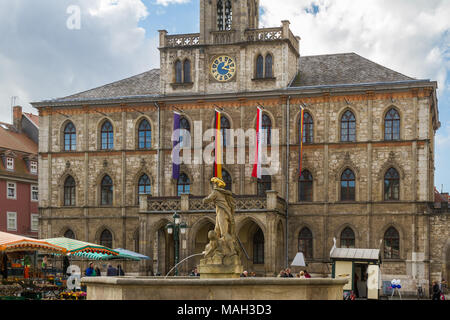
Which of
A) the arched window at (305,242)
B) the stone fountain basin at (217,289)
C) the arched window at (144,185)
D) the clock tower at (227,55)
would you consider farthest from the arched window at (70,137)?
the stone fountain basin at (217,289)

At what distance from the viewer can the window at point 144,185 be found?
50.2 m

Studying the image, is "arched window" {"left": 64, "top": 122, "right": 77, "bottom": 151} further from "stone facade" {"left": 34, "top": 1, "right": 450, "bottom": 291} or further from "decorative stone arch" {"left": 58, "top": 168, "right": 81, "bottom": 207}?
"decorative stone arch" {"left": 58, "top": 168, "right": 81, "bottom": 207}

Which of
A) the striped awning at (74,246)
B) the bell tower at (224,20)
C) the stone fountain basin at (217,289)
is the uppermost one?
the bell tower at (224,20)

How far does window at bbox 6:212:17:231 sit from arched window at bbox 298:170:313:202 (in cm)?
2335

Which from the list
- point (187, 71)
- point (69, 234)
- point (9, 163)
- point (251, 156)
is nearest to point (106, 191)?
point (69, 234)

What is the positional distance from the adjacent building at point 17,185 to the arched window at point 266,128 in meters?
21.7

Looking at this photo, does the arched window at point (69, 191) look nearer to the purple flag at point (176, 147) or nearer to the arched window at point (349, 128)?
the purple flag at point (176, 147)

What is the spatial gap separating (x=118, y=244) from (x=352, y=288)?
64.7 ft

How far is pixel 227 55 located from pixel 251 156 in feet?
21.1

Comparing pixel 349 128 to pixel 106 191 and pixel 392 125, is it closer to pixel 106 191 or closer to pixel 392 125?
pixel 392 125

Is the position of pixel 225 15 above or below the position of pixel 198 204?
above

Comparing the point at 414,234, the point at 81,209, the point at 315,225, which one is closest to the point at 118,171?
the point at 81,209

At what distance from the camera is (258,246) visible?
47.9m
